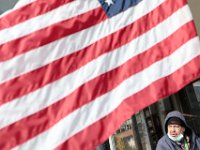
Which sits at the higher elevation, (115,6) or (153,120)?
(115,6)

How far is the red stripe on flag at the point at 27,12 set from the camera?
2.97m

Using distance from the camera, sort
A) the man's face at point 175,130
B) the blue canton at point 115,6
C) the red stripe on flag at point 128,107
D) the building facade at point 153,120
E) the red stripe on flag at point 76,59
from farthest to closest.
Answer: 1. the building facade at point 153,120
2. the man's face at point 175,130
3. the blue canton at point 115,6
4. the red stripe on flag at point 76,59
5. the red stripe on flag at point 128,107

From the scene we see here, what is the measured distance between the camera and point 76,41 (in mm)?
2945

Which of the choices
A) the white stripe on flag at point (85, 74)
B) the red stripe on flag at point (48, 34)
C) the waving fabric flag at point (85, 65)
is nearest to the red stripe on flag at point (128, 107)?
the waving fabric flag at point (85, 65)

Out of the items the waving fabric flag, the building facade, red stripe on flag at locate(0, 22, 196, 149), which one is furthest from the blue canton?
the building facade

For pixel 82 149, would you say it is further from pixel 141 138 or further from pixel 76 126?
pixel 141 138

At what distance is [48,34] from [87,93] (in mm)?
479

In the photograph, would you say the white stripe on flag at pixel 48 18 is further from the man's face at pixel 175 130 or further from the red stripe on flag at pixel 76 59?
the man's face at pixel 175 130

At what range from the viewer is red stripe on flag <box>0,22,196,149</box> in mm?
2645

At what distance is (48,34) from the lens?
294 cm

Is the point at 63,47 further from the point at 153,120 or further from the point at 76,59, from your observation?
the point at 153,120

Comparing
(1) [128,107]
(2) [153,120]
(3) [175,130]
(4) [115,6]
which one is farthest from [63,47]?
(2) [153,120]

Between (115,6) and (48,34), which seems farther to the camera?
(115,6)

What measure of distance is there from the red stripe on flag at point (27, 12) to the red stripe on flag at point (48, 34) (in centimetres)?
12
